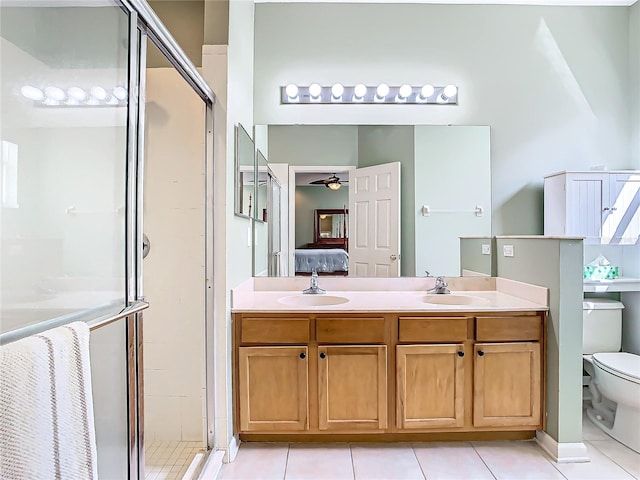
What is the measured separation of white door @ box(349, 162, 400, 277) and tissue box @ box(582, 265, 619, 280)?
4.45 ft

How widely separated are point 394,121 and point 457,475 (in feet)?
7.19

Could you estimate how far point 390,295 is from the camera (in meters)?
2.53

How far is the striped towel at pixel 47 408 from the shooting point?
0.62 metres

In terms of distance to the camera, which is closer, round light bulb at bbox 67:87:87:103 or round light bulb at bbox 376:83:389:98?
round light bulb at bbox 67:87:87:103

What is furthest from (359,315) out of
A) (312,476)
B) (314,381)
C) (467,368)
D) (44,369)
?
(44,369)

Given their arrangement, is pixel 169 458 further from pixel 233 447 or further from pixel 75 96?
pixel 75 96

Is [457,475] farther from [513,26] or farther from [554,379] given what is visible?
[513,26]

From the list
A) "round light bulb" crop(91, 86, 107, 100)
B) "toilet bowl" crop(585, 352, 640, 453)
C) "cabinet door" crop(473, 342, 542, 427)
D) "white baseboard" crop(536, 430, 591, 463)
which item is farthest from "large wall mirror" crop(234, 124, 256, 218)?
"toilet bowl" crop(585, 352, 640, 453)

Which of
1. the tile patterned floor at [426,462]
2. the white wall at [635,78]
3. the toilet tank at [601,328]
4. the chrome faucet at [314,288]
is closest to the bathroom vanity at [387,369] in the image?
the tile patterned floor at [426,462]

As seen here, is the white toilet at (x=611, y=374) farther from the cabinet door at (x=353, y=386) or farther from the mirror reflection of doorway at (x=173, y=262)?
the mirror reflection of doorway at (x=173, y=262)

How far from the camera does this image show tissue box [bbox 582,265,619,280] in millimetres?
2678

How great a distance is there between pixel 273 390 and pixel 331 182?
4.59 ft

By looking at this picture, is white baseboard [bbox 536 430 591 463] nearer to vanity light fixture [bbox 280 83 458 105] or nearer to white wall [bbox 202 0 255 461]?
white wall [bbox 202 0 255 461]

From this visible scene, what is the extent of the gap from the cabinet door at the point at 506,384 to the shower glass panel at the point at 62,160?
1.83 metres
